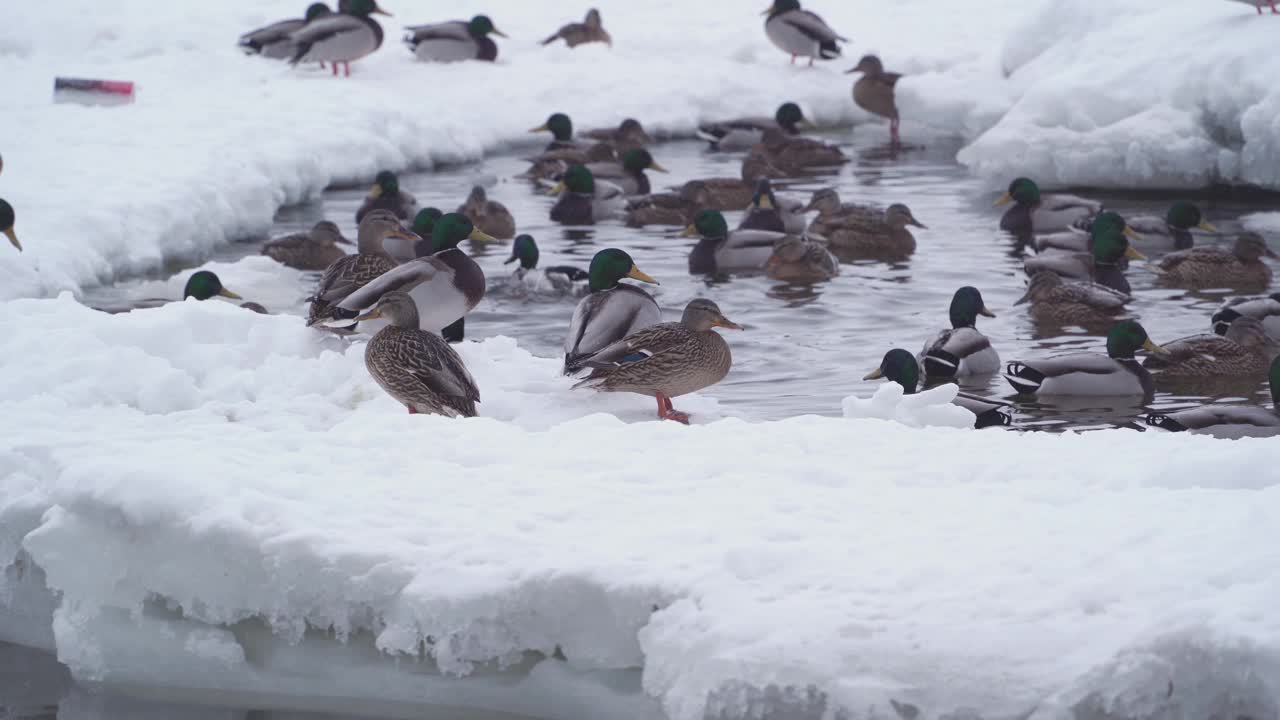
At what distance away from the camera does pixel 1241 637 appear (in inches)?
171

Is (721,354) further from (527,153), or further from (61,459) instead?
(527,153)

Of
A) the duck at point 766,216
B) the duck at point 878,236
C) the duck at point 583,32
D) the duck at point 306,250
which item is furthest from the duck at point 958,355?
the duck at point 583,32

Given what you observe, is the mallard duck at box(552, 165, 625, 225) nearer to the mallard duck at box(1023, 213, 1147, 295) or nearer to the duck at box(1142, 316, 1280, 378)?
the mallard duck at box(1023, 213, 1147, 295)

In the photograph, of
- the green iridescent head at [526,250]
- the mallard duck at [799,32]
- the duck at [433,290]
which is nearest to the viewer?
the duck at [433,290]

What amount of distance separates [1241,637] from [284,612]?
3043 mm

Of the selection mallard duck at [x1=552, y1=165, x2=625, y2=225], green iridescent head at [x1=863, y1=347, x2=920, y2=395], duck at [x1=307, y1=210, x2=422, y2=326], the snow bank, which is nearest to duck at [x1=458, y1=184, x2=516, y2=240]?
mallard duck at [x1=552, y1=165, x2=625, y2=225]

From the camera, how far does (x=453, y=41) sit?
25.2 meters

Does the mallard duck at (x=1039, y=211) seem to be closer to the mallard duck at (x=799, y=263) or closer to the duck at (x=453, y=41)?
the mallard duck at (x=799, y=263)

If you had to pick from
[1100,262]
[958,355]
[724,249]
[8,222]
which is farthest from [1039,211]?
[8,222]

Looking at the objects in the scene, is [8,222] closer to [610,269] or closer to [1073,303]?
[610,269]

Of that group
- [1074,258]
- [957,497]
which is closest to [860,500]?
[957,497]

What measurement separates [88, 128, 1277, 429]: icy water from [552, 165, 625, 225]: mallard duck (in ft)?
0.56

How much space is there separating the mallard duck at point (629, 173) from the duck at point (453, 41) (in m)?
7.22

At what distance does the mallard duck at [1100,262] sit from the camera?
12641 millimetres
